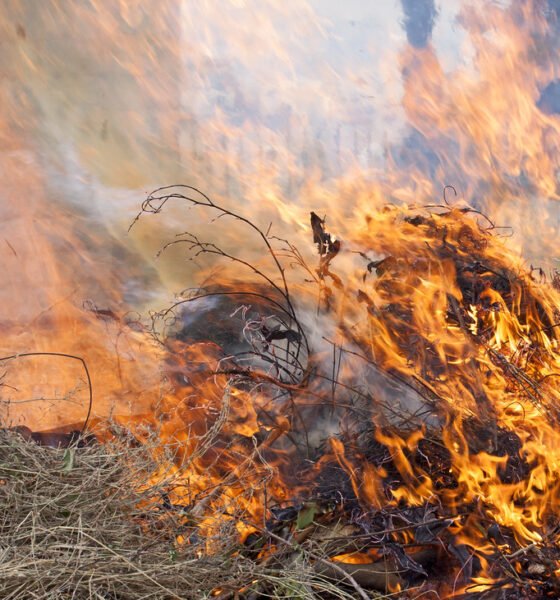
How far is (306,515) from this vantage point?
2.98 meters

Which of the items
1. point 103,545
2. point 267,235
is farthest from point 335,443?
point 103,545

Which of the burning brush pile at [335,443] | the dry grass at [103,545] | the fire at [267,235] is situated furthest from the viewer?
the fire at [267,235]

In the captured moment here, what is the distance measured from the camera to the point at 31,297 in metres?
3.87

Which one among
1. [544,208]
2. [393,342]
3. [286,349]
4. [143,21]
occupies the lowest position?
[286,349]

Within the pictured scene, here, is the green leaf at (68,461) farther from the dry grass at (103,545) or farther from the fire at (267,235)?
the fire at (267,235)

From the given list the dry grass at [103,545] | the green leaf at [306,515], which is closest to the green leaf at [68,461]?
the dry grass at [103,545]

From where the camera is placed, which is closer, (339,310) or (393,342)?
(393,342)

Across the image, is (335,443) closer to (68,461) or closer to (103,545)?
(68,461)

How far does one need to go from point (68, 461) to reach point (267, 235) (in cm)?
179

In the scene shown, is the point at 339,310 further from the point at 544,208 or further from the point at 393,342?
the point at 544,208

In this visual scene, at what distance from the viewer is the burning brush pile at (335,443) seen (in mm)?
2551

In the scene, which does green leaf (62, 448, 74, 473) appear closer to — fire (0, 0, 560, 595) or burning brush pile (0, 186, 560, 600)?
burning brush pile (0, 186, 560, 600)

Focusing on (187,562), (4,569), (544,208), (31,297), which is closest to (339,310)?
(544,208)

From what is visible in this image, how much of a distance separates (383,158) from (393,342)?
105 cm
